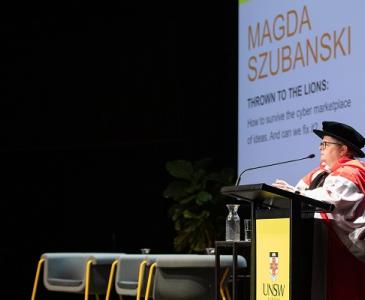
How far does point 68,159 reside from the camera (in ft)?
26.0

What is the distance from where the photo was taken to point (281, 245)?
375cm

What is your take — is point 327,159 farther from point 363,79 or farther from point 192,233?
point 192,233

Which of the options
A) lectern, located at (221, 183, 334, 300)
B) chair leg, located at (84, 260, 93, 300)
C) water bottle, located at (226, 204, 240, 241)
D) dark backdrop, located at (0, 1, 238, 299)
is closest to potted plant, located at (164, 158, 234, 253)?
dark backdrop, located at (0, 1, 238, 299)

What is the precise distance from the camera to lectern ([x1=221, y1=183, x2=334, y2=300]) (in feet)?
12.0

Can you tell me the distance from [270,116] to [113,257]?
1.42 m

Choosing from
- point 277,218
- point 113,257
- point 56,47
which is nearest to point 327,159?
point 277,218

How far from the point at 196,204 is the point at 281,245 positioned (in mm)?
3466

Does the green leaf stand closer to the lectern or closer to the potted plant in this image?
the potted plant

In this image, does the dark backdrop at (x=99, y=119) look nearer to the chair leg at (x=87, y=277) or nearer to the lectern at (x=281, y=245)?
the chair leg at (x=87, y=277)

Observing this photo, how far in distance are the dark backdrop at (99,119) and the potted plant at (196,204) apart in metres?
0.64

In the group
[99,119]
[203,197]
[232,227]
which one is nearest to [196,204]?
[203,197]

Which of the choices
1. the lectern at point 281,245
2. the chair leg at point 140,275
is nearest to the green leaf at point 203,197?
the chair leg at point 140,275

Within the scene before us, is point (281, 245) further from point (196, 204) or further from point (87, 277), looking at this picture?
point (196, 204)

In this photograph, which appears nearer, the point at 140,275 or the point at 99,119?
the point at 140,275
